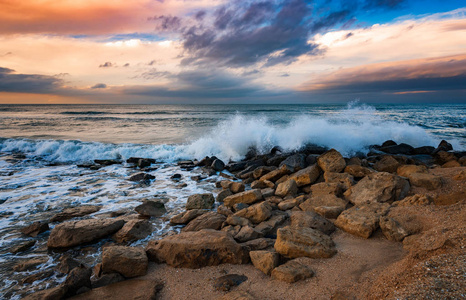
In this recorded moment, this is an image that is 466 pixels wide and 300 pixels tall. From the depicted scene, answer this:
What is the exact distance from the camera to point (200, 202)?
5.89 meters

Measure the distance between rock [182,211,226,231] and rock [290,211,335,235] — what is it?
137 centimetres

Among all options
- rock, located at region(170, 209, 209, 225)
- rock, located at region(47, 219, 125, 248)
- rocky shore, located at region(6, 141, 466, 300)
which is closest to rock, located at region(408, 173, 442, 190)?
rocky shore, located at region(6, 141, 466, 300)

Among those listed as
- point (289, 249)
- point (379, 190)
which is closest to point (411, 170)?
point (379, 190)

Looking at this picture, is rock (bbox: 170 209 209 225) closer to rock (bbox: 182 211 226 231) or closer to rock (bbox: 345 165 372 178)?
rock (bbox: 182 211 226 231)

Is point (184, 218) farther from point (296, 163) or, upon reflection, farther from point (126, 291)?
point (296, 163)

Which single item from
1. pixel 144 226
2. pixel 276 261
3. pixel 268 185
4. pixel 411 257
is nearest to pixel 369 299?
pixel 411 257

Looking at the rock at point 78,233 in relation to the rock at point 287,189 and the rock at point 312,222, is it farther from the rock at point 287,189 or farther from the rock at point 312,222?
the rock at point 287,189

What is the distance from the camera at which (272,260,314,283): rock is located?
9.60 ft

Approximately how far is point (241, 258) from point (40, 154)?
46.0 feet

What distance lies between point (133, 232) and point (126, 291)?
156 centimetres

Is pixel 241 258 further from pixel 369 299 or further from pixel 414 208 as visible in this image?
pixel 414 208

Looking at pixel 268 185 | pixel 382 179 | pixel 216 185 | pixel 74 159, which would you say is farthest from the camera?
pixel 74 159

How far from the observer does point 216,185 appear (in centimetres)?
777

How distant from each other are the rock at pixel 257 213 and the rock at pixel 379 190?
1.81 metres
